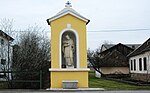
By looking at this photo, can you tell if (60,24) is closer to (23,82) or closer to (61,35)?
(61,35)

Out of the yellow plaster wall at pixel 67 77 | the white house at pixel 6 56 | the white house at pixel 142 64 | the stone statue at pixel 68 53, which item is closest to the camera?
the yellow plaster wall at pixel 67 77

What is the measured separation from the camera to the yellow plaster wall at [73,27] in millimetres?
18297

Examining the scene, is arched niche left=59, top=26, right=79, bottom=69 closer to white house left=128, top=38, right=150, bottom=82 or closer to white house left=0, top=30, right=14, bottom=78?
white house left=0, top=30, right=14, bottom=78

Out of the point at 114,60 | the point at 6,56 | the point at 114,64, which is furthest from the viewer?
the point at 114,60

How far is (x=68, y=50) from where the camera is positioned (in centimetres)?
1916

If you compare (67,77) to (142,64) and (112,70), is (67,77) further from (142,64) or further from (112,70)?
(112,70)

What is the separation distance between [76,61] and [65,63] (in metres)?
0.75

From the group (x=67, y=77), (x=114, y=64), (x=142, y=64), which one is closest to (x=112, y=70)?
(x=114, y=64)

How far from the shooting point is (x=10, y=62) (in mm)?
20391

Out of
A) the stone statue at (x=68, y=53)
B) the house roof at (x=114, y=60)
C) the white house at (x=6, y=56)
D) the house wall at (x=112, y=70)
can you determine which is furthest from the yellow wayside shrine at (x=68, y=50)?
the house wall at (x=112, y=70)

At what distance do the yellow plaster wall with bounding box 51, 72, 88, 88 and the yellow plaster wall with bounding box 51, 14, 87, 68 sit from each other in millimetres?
613

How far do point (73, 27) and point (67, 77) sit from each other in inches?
123

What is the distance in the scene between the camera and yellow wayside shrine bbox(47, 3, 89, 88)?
18.1 meters

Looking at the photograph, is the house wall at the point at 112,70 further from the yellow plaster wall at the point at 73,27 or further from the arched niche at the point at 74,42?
the yellow plaster wall at the point at 73,27
